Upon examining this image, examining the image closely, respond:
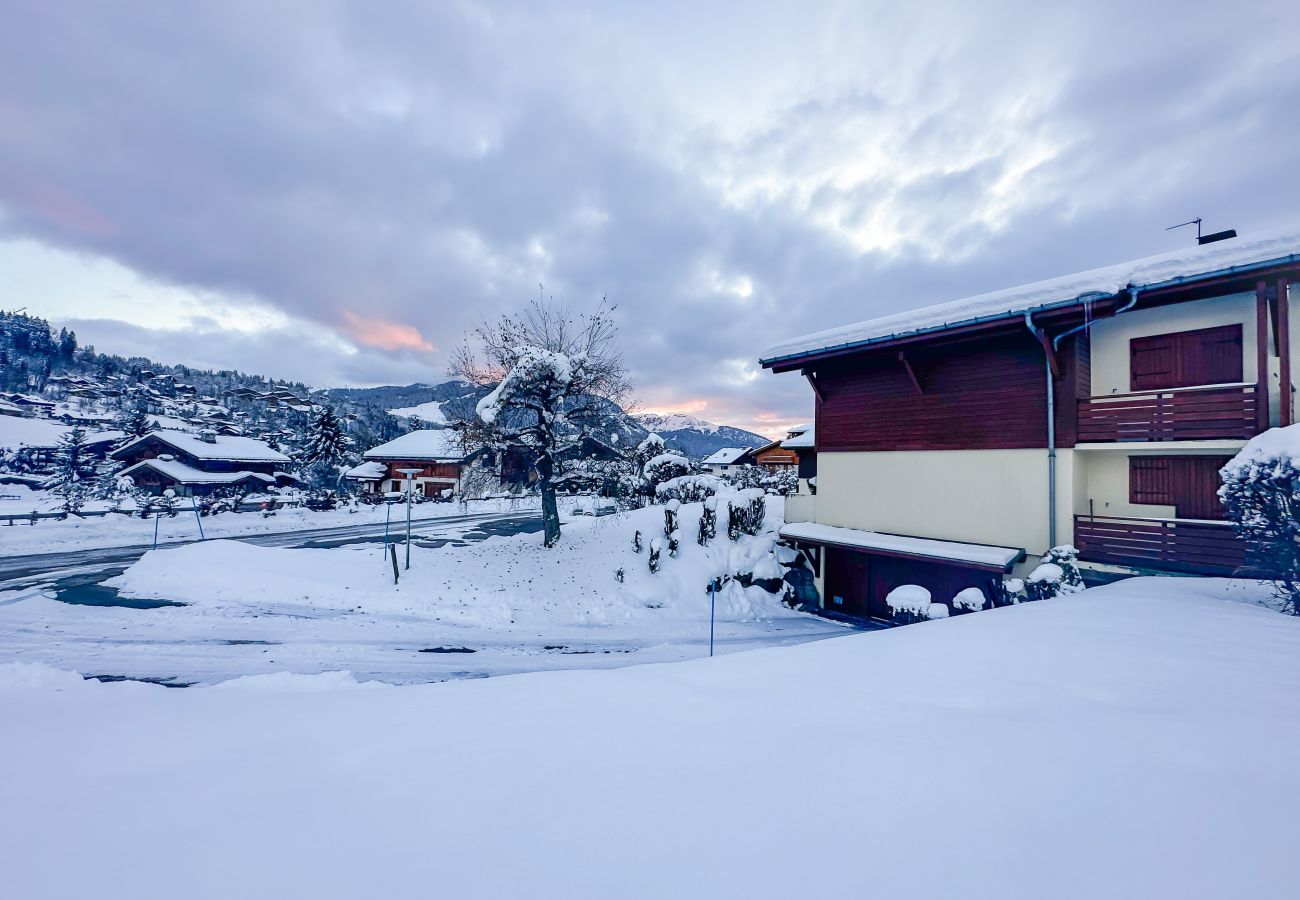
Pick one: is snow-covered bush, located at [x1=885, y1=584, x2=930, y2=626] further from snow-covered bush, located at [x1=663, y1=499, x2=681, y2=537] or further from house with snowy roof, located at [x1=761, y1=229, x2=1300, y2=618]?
snow-covered bush, located at [x1=663, y1=499, x2=681, y2=537]

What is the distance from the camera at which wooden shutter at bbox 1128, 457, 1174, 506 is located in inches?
435

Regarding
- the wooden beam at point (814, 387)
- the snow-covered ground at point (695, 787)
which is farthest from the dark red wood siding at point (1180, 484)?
the snow-covered ground at point (695, 787)

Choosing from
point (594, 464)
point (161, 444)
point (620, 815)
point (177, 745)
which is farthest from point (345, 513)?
point (620, 815)

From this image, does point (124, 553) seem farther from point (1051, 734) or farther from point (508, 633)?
point (1051, 734)

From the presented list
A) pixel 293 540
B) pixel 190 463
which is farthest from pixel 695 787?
pixel 190 463

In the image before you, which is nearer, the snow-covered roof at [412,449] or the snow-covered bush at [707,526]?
the snow-covered bush at [707,526]

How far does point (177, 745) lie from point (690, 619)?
41.5 ft

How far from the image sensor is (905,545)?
13016 millimetres

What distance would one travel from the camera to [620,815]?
2.13 m

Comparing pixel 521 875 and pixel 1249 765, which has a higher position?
pixel 1249 765

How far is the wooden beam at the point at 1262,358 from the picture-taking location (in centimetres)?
932

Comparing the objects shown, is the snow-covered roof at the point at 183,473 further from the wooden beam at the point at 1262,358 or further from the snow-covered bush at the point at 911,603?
the wooden beam at the point at 1262,358

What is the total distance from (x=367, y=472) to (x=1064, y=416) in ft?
180

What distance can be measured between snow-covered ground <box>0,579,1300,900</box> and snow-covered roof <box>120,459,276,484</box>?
148 feet
